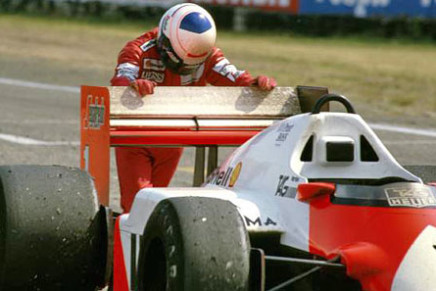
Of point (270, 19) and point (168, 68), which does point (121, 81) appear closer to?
point (168, 68)

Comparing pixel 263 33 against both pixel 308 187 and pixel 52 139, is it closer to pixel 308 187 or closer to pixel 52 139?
pixel 52 139

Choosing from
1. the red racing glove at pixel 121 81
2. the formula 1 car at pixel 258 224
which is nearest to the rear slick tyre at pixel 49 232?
the formula 1 car at pixel 258 224

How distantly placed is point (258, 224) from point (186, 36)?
2514 millimetres

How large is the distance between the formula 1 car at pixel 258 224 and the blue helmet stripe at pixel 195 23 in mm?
1477

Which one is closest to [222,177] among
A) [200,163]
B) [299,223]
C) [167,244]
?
[299,223]

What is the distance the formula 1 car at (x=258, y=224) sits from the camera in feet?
16.4

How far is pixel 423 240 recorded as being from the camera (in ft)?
16.6

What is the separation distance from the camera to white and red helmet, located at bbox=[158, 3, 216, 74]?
25.3ft

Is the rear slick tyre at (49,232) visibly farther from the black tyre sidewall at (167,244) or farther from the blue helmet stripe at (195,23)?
the blue helmet stripe at (195,23)

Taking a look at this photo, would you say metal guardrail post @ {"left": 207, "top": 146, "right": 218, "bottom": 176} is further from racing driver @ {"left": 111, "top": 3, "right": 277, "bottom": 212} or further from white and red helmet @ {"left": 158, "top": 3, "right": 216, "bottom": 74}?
white and red helmet @ {"left": 158, "top": 3, "right": 216, "bottom": 74}

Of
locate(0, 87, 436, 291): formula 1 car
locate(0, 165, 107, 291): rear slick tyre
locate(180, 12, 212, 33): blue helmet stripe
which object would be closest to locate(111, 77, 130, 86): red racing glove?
locate(180, 12, 212, 33): blue helmet stripe

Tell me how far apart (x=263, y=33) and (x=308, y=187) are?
84.6ft

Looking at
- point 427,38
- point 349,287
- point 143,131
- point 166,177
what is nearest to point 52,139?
point 166,177

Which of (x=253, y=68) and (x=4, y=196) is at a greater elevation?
(x=4, y=196)
